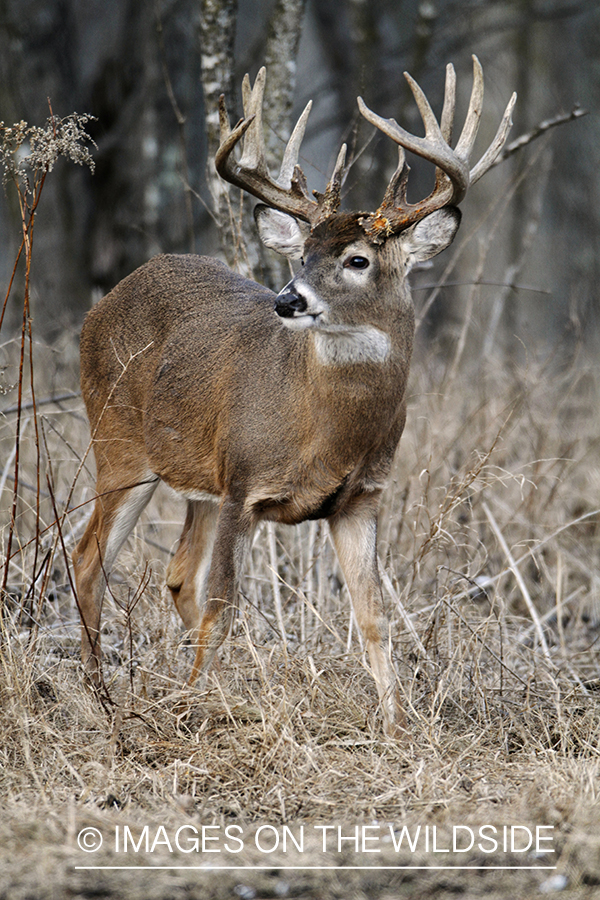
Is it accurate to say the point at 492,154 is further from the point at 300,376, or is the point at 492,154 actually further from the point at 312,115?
the point at 312,115

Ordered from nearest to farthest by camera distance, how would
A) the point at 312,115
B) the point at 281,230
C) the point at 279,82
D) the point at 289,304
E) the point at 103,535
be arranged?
the point at 289,304, the point at 281,230, the point at 103,535, the point at 279,82, the point at 312,115

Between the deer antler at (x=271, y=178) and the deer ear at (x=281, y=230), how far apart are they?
0.17ft

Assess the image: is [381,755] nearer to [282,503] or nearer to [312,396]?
[282,503]

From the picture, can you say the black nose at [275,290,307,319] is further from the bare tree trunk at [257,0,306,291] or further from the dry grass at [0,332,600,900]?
the bare tree trunk at [257,0,306,291]

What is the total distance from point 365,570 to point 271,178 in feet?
5.20

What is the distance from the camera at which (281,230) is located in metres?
4.40

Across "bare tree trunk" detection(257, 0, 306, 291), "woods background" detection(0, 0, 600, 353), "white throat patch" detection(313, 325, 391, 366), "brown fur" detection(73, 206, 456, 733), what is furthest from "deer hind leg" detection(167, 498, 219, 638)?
"woods background" detection(0, 0, 600, 353)

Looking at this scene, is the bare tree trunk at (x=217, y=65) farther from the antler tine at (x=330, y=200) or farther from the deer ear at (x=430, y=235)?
the deer ear at (x=430, y=235)

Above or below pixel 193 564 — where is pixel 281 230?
above

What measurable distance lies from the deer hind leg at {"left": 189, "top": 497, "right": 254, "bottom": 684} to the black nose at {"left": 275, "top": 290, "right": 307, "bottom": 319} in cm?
82

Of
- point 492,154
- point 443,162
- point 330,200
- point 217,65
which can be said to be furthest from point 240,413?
point 217,65

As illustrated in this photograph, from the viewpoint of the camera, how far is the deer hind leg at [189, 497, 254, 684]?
4219 mm

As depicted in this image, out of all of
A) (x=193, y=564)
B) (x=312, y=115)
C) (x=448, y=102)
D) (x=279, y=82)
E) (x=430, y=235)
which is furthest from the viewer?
(x=312, y=115)

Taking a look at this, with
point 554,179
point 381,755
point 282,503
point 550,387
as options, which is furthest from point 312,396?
point 554,179
